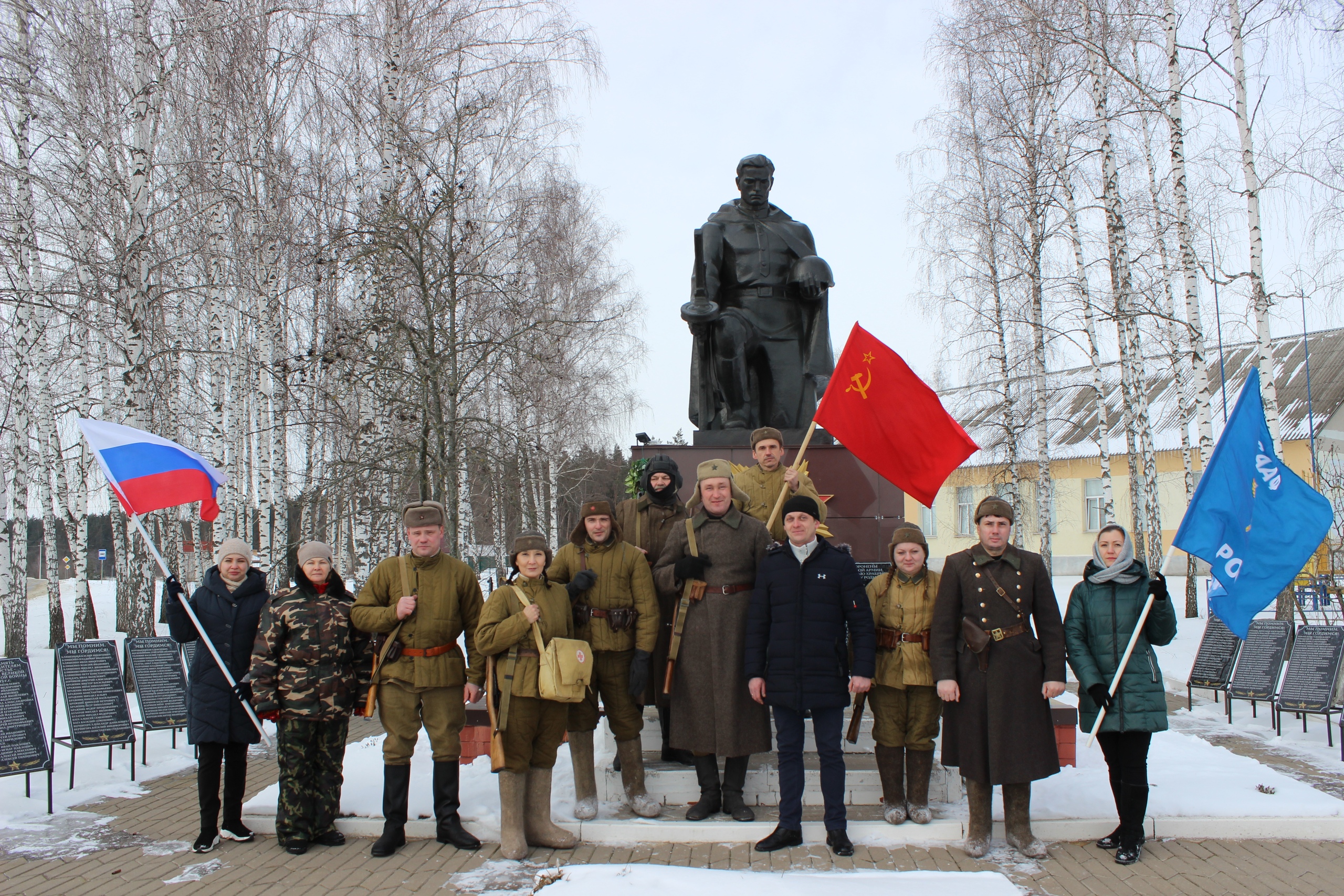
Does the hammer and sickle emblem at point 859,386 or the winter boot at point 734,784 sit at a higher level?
the hammer and sickle emblem at point 859,386

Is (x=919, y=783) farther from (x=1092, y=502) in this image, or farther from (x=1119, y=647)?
(x=1092, y=502)

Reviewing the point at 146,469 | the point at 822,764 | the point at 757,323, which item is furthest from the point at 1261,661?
the point at 146,469

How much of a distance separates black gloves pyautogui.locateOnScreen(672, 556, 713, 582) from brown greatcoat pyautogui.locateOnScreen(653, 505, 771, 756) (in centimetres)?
3

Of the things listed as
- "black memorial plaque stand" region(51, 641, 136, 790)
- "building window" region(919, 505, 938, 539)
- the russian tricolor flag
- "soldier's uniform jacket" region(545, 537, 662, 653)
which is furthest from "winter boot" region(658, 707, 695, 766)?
"building window" region(919, 505, 938, 539)

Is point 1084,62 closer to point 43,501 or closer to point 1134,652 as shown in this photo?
point 1134,652

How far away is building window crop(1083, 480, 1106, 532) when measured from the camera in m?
25.8

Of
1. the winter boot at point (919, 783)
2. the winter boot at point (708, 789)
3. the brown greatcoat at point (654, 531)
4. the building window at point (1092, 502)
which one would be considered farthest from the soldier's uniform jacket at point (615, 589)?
the building window at point (1092, 502)

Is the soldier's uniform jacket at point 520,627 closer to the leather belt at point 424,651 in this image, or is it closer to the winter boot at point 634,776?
the leather belt at point 424,651

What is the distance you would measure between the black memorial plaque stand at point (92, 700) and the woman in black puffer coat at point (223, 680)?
172 cm

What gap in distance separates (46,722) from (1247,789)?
8874mm

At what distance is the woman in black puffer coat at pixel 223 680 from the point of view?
4488mm

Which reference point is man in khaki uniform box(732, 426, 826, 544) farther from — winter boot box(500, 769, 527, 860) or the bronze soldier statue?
winter boot box(500, 769, 527, 860)

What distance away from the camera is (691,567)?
4.49 metres

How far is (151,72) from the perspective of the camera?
30.4 feet
